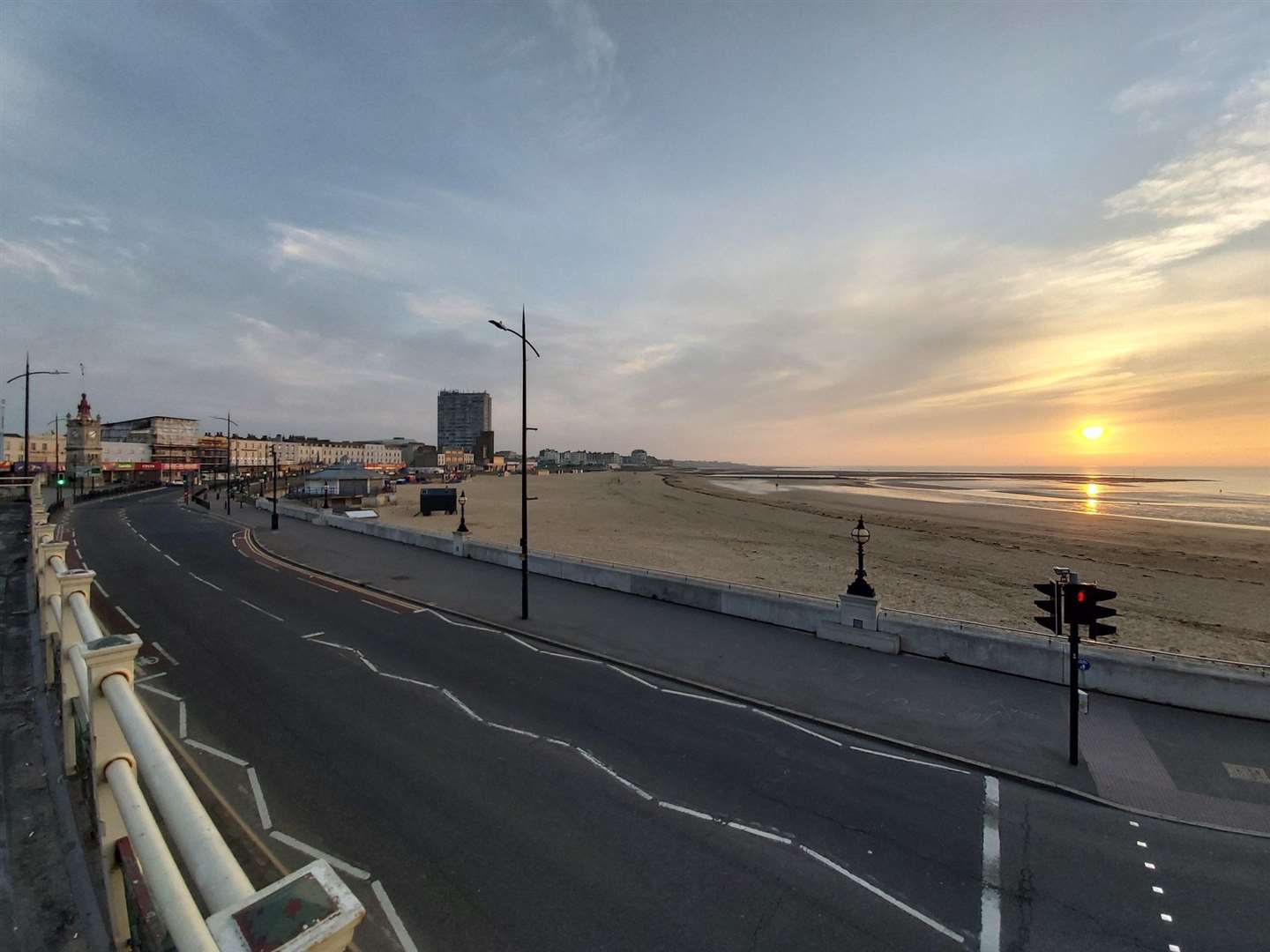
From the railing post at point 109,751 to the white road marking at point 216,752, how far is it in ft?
20.4

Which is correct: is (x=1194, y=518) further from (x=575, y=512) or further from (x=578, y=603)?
(x=578, y=603)

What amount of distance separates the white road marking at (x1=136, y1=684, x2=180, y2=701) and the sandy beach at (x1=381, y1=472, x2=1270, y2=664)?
19194 mm

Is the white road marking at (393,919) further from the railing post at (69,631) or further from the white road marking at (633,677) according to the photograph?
the white road marking at (633,677)

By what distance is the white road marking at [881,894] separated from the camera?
631 cm

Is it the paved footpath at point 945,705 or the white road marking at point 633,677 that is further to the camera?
the white road marking at point 633,677

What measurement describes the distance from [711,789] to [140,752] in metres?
7.78

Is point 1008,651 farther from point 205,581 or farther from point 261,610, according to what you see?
point 205,581

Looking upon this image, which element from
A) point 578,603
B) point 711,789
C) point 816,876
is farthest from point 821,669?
point 578,603

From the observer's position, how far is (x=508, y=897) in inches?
259

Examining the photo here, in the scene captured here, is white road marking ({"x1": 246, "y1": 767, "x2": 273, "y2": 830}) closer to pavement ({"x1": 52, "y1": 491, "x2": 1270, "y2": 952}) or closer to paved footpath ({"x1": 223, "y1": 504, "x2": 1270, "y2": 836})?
pavement ({"x1": 52, "y1": 491, "x2": 1270, "y2": 952})

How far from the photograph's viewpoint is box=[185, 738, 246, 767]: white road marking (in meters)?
9.20

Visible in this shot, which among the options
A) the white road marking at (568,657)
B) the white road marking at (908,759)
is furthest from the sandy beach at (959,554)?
the white road marking at (568,657)

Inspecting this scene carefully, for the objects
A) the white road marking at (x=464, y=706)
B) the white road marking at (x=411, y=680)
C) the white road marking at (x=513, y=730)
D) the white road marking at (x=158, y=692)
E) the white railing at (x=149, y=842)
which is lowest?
the white road marking at (x=513, y=730)

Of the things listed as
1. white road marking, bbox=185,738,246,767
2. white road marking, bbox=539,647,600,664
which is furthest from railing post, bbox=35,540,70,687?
white road marking, bbox=539,647,600,664
